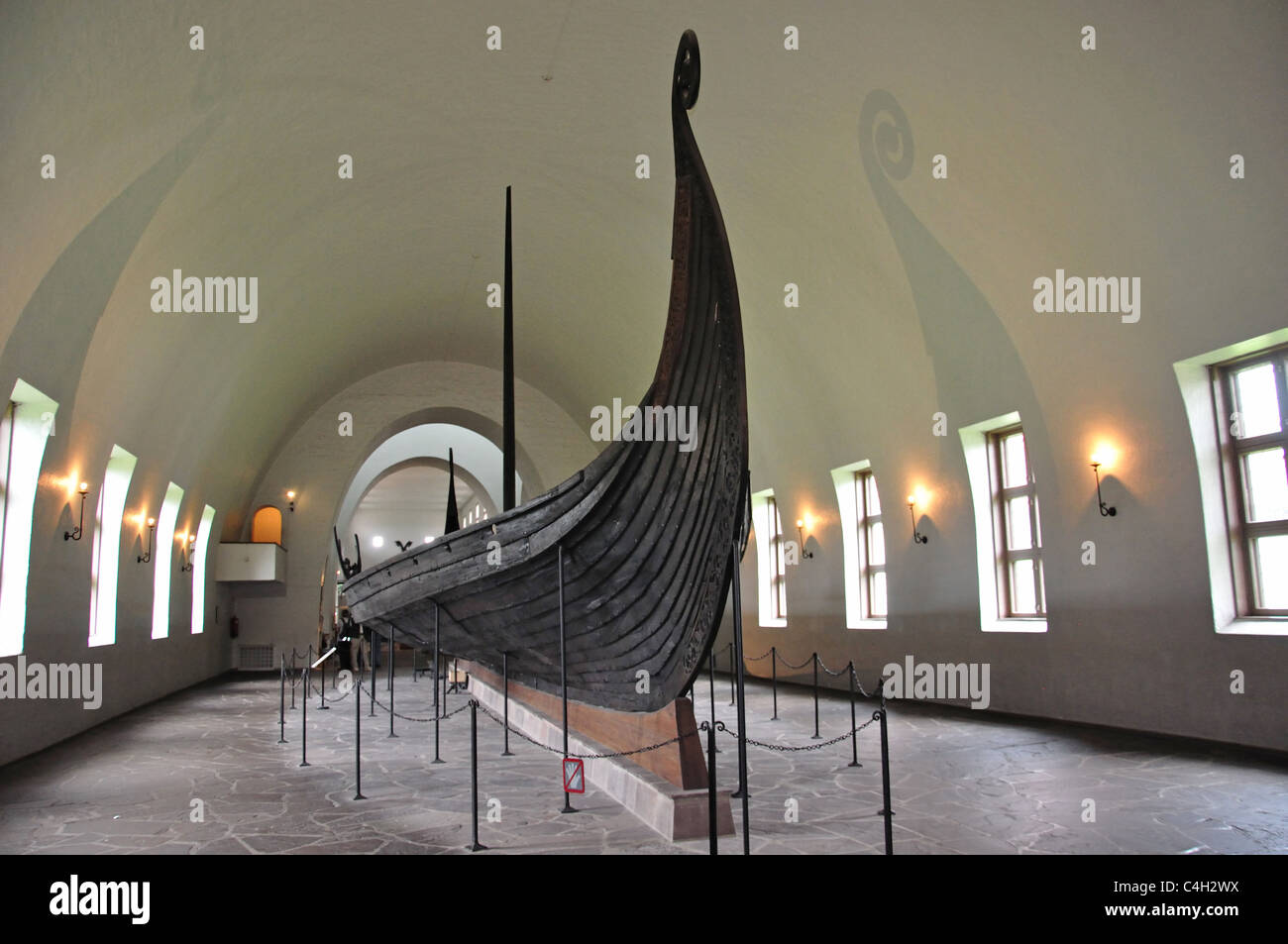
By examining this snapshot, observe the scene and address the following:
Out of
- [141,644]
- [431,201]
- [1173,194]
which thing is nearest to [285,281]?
[431,201]

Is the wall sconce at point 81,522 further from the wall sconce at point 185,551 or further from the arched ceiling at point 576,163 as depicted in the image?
the wall sconce at point 185,551

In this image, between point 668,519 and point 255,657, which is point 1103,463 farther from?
point 255,657

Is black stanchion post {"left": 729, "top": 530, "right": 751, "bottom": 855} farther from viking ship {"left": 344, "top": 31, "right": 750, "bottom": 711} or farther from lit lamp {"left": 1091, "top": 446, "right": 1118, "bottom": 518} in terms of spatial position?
lit lamp {"left": 1091, "top": 446, "right": 1118, "bottom": 518}

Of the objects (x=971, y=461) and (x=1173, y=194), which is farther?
(x=971, y=461)

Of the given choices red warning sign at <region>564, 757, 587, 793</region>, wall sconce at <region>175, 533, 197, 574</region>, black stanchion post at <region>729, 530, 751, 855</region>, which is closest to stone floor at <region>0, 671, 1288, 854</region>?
red warning sign at <region>564, 757, 587, 793</region>

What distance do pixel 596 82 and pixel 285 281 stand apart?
5227mm

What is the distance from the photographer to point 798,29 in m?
7.93

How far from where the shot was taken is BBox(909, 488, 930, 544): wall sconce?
1080 centimetres

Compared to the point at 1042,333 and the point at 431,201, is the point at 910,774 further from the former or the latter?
the point at 431,201

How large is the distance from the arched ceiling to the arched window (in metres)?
5.20

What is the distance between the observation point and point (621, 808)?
227 inches

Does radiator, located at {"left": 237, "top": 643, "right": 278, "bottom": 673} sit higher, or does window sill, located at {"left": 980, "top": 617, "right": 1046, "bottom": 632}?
window sill, located at {"left": 980, "top": 617, "right": 1046, "bottom": 632}

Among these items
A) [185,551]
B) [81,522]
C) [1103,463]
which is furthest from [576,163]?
[185,551]

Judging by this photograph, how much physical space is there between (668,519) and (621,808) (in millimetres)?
1849
